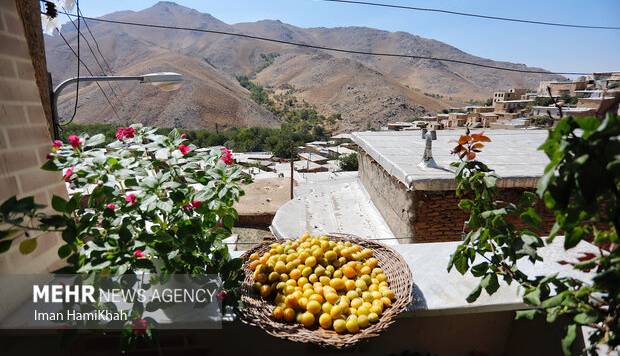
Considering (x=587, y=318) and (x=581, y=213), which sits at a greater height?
(x=581, y=213)

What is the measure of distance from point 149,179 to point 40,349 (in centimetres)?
106

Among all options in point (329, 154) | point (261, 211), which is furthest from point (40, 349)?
point (329, 154)

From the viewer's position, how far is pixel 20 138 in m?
1.84

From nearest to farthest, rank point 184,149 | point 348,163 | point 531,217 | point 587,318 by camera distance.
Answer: point 587,318
point 531,217
point 184,149
point 348,163

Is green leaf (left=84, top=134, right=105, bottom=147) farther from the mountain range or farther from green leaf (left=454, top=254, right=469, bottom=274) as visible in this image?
the mountain range

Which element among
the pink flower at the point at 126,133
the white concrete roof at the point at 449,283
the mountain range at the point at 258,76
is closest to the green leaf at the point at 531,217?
the white concrete roof at the point at 449,283

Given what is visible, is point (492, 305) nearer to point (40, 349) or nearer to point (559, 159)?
point (559, 159)

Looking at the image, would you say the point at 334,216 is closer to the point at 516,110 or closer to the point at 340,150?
the point at 340,150

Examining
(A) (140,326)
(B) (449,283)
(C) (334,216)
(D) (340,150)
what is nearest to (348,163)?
(D) (340,150)

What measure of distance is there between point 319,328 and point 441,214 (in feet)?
19.7

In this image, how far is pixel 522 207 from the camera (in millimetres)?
1434

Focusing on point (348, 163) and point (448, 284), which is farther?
point (348, 163)

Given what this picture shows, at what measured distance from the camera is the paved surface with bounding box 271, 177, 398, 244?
8695mm

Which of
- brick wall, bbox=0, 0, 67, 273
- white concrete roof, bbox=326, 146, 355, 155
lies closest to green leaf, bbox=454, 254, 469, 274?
brick wall, bbox=0, 0, 67, 273
